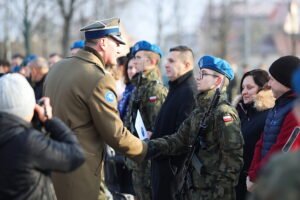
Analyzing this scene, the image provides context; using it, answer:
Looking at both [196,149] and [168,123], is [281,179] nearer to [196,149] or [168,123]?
[196,149]

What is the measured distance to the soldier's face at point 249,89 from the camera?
18.0 ft

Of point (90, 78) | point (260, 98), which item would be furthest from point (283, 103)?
point (90, 78)

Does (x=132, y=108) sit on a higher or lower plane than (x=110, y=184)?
higher

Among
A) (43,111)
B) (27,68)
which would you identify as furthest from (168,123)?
(27,68)

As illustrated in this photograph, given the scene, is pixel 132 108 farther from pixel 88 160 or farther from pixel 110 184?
pixel 88 160

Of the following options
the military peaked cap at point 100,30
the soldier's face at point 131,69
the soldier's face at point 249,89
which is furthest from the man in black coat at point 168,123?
the military peaked cap at point 100,30

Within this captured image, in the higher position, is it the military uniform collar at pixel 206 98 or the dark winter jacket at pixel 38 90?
the military uniform collar at pixel 206 98

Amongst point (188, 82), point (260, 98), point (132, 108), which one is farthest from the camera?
point (132, 108)

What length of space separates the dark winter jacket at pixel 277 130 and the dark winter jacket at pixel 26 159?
181 cm

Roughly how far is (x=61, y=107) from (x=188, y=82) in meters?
2.15

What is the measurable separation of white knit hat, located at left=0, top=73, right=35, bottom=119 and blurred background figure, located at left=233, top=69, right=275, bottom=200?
2.71 metres

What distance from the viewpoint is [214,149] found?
4.57m

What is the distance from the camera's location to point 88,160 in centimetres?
412

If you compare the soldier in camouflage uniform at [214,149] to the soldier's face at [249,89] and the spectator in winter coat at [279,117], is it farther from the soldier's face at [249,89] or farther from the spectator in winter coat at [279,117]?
the soldier's face at [249,89]
